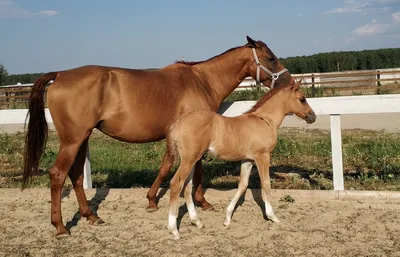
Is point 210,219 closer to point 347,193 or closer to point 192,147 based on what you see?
point 192,147

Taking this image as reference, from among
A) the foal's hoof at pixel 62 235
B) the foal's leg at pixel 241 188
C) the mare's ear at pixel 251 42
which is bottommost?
the foal's hoof at pixel 62 235

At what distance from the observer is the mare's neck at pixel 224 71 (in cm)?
537

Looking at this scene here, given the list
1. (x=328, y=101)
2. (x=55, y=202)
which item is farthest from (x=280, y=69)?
(x=55, y=202)

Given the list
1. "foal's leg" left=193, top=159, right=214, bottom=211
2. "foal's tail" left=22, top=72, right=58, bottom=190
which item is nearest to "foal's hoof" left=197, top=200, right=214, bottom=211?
"foal's leg" left=193, top=159, right=214, bottom=211

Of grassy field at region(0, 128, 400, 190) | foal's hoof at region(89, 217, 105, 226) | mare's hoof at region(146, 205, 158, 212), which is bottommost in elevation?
grassy field at region(0, 128, 400, 190)

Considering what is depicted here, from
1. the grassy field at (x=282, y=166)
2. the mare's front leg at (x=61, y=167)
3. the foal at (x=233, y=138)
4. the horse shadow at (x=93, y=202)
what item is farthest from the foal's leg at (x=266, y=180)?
the horse shadow at (x=93, y=202)

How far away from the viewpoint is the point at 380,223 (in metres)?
4.30

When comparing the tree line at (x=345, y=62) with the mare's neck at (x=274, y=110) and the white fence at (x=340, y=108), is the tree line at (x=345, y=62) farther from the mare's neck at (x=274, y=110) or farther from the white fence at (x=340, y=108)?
the mare's neck at (x=274, y=110)

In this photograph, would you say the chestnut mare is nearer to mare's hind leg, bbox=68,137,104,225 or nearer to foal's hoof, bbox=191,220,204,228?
mare's hind leg, bbox=68,137,104,225

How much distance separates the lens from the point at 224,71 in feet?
17.7

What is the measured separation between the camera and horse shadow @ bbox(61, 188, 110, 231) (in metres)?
4.79

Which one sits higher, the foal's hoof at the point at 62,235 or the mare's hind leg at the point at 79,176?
the mare's hind leg at the point at 79,176

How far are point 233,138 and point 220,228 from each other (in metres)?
0.90

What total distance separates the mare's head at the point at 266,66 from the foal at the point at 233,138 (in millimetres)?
529
